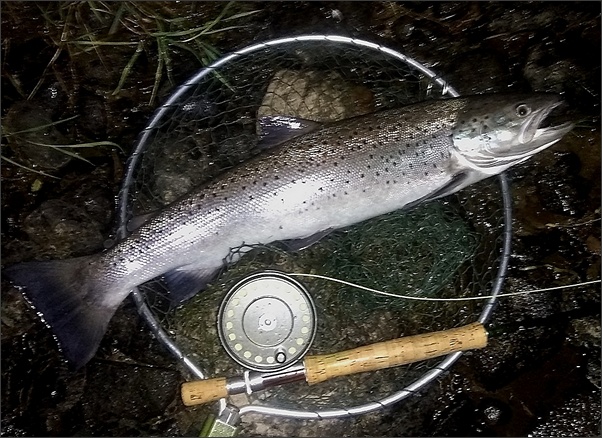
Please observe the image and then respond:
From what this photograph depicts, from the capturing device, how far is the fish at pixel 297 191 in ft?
6.95

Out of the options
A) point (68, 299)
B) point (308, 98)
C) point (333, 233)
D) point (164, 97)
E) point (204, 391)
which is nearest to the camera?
point (204, 391)

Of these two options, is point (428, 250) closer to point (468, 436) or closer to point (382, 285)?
point (382, 285)

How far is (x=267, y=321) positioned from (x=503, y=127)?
115cm

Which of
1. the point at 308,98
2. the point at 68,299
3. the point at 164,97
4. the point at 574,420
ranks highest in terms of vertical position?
the point at 164,97

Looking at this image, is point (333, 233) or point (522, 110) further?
point (333, 233)

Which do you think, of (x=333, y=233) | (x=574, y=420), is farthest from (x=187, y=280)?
(x=574, y=420)

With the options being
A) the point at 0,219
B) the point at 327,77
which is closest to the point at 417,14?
the point at 327,77

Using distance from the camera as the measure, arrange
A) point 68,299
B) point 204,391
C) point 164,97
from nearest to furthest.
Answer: point 204,391 < point 68,299 < point 164,97

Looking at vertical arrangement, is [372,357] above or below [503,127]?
below

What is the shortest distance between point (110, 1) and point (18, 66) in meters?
0.52

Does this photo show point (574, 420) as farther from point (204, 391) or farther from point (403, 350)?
point (204, 391)

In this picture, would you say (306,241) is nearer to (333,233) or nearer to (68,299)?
(333,233)

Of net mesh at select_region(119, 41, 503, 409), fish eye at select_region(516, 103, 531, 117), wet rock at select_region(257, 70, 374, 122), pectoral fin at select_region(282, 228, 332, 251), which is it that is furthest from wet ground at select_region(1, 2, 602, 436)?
pectoral fin at select_region(282, 228, 332, 251)

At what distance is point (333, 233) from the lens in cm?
229
